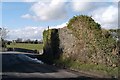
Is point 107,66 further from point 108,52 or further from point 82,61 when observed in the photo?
point 82,61

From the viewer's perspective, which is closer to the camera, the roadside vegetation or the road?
the road

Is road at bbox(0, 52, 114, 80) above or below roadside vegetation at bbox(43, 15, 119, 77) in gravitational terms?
below

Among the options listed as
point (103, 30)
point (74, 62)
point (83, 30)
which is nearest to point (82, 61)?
point (74, 62)

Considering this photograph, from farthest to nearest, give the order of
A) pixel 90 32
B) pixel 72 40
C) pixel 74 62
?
pixel 72 40 → pixel 74 62 → pixel 90 32

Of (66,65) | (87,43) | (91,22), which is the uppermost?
(91,22)

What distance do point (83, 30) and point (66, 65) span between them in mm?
3064

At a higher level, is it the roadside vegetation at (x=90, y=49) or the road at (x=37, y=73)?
the roadside vegetation at (x=90, y=49)

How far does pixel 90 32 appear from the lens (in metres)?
22.0

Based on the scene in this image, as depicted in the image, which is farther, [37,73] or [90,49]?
[90,49]

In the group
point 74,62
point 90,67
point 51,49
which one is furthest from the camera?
point 51,49

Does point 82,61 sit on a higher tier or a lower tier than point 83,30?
lower

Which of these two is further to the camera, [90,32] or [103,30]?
[90,32]

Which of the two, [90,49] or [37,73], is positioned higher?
[90,49]

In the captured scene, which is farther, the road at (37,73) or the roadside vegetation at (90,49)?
the roadside vegetation at (90,49)
